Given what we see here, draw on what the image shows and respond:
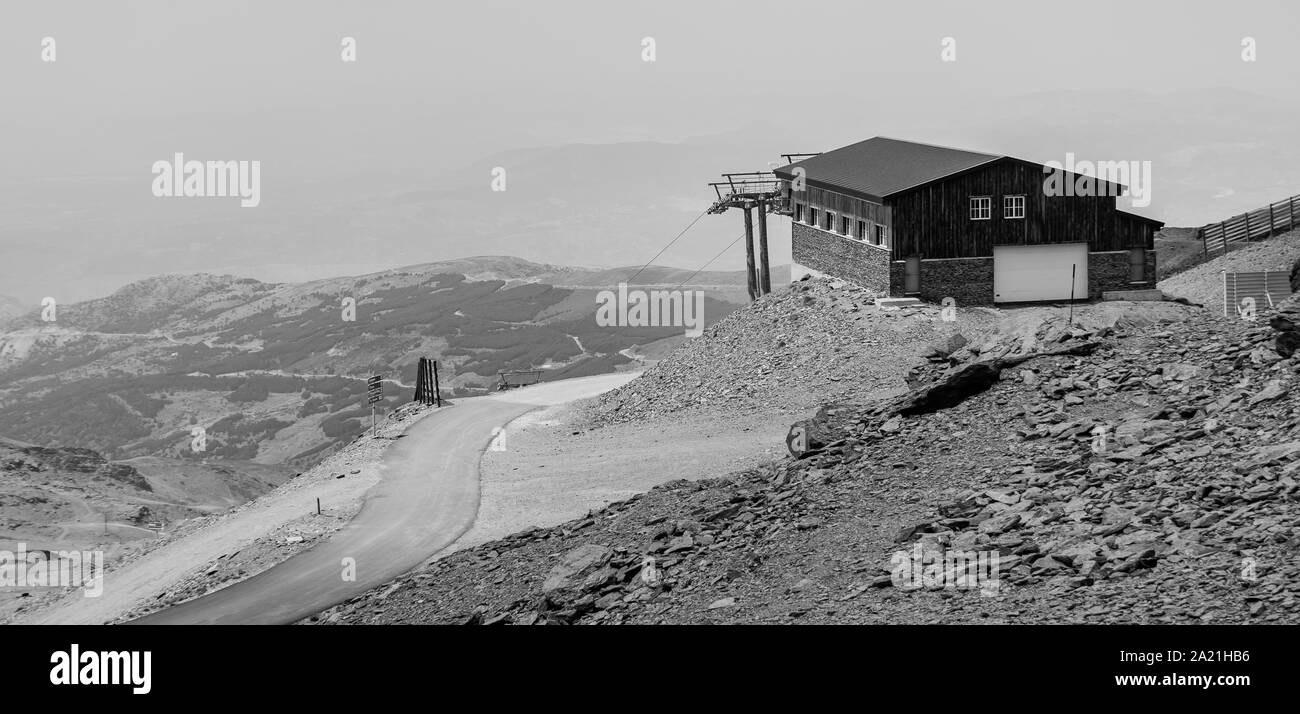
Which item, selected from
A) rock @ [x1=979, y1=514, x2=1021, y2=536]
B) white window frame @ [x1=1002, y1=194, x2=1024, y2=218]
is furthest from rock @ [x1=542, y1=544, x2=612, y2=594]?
white window frame @ [x1=1002, y1=194, x2=1024, y2=218]

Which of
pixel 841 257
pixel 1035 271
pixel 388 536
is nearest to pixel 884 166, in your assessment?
pixel 841 257

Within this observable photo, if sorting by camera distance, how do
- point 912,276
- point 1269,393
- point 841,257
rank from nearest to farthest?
point 1269,393 → point 912,276 → point 841,257

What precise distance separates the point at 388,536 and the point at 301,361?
126 metres

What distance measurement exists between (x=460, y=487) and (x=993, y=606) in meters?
25.6

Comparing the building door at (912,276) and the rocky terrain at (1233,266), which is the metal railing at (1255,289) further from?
the building door at (912,276)

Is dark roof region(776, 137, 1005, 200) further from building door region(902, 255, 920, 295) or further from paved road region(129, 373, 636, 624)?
paved road region(129, 373, 636, 624)

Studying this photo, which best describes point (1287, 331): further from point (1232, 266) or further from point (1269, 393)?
point (1232, 266)

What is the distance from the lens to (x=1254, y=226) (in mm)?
71375

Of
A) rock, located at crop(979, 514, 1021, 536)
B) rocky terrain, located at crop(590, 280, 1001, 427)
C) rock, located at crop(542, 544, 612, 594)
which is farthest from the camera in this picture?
rocky terrain, located at crop(590, 280, 1001, 427)

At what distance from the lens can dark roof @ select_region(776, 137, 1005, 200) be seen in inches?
2142

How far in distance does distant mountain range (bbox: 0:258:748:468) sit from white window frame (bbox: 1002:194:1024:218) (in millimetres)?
50960

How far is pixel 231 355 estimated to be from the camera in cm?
17025

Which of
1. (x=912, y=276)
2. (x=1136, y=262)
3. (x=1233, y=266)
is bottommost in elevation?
(x=912, y=276)

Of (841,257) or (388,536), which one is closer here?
(388,536)
